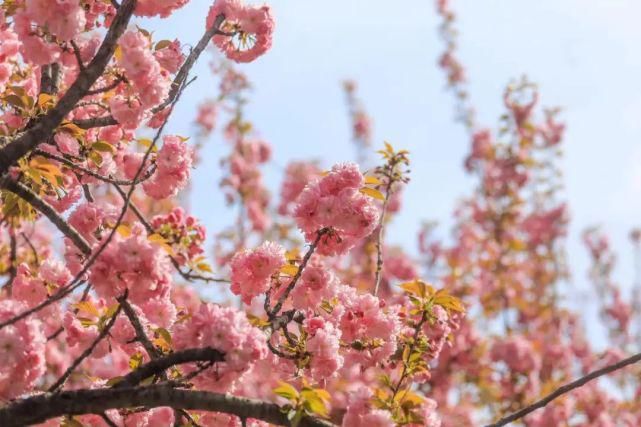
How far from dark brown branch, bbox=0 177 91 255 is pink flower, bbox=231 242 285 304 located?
787 mm

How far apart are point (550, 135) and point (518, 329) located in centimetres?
290

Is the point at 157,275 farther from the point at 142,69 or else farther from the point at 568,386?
the point at 568,386

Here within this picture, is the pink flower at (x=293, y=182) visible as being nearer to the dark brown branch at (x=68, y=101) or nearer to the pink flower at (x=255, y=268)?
the pink flower at (x=255, y=268)

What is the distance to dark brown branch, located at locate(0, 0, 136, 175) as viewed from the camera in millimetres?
2510

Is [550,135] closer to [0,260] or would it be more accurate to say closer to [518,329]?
[518,329]

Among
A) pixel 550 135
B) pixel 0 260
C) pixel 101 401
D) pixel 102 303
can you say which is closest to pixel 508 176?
pixel 550 135

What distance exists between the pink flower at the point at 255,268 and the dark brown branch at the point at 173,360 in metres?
0.97

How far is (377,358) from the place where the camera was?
330 centimetres

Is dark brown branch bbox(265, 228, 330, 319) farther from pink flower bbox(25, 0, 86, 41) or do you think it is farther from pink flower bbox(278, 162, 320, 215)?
pink flower bbox(278, 162, 320, 215)

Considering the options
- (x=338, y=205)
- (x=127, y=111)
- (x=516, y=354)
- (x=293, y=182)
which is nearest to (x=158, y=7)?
(x=127, y=111)

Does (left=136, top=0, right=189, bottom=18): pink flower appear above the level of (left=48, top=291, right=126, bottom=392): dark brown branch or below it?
above

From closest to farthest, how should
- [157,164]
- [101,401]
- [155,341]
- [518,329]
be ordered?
[101,401]
[155,341]
[157,164]
[518,329]

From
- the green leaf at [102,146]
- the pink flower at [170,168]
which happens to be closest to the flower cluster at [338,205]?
the pink flower at [170,168]

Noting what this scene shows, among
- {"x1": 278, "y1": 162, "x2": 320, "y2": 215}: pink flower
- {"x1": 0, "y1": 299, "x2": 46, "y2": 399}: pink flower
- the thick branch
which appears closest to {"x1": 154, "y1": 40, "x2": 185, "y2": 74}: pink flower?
{"x1": 0, "y1": 299, "x2": 46, "y2": 399}: pink flower
